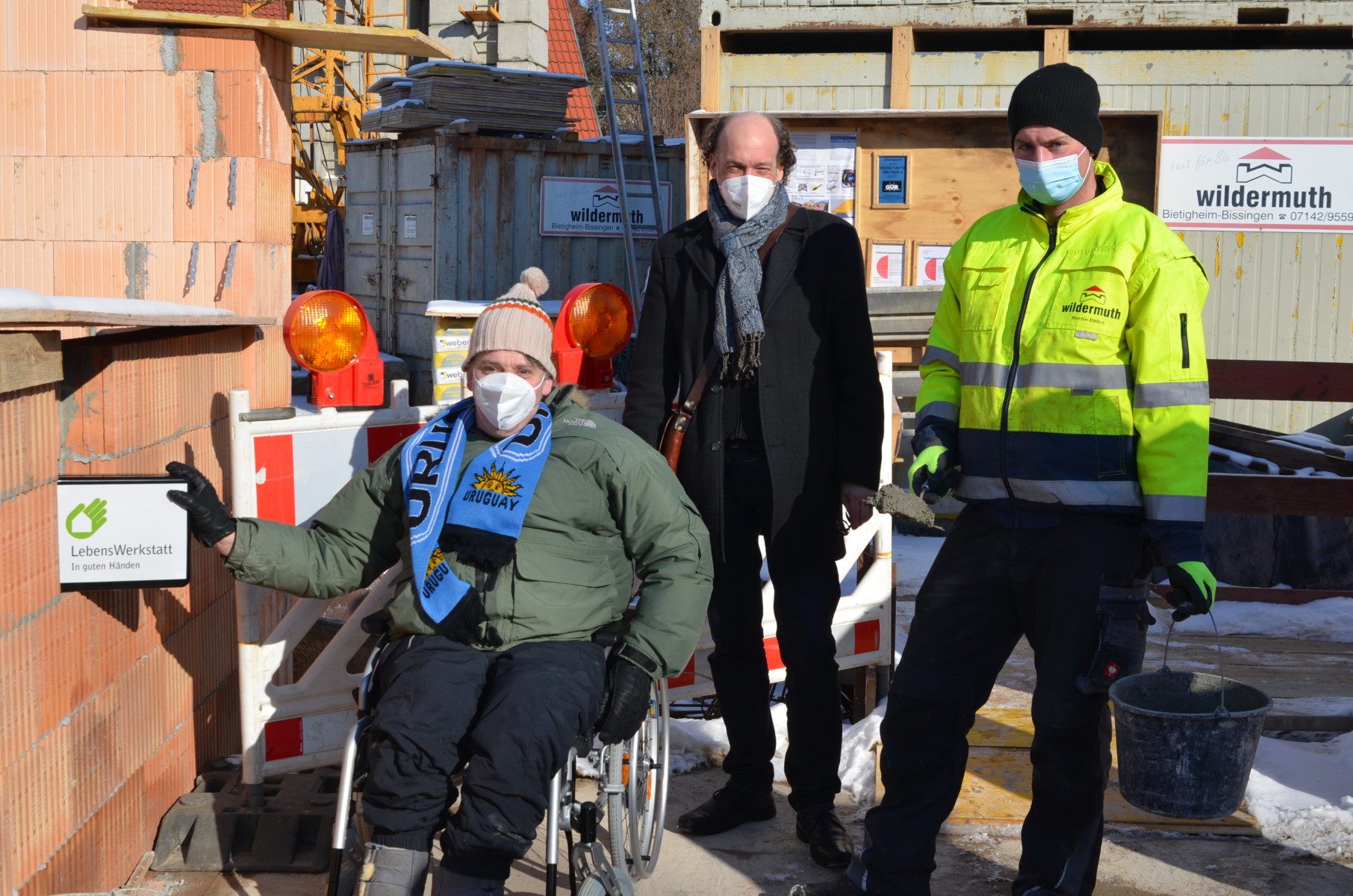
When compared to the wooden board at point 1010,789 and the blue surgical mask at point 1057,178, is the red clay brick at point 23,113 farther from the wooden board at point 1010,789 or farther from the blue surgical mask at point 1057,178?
the wooden board at point 1010,789

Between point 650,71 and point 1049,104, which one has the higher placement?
point 650,71

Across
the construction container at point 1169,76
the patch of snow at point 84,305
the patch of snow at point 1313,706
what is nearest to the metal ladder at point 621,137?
the construction container at point 1169,76

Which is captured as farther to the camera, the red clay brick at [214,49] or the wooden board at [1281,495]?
the wooden board at [1281,495]

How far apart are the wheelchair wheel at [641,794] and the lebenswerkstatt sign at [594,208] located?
857 centimetres

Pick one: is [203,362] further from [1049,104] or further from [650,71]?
[650,71]

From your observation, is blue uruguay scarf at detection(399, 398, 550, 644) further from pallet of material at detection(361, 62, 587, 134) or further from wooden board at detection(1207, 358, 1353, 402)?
pallet of material at detection(361, 62, 587, 134)

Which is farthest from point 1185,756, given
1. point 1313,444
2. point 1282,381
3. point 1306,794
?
point 1313,444

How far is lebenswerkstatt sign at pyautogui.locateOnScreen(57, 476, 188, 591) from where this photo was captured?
10.1ft

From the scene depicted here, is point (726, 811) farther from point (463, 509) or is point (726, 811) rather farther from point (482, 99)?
point (482, 99)

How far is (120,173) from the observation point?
15.8ft

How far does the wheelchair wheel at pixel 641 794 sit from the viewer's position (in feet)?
9.89

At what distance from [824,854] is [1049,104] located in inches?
83.1

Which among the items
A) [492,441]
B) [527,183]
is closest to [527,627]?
[492,441]

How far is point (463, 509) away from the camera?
3000 mm
